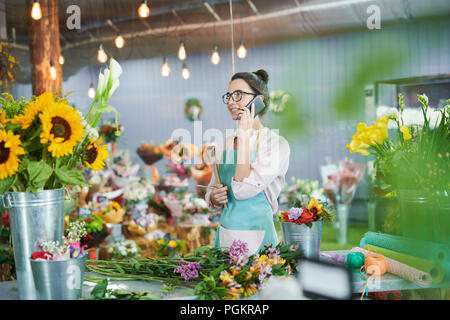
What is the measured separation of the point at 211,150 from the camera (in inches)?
71.7

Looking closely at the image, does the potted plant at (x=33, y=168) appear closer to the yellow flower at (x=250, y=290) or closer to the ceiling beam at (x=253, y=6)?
the yellow flower at (x=250, y=290)

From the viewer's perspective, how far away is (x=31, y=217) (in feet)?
3.64

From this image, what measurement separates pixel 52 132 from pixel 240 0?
228 inches

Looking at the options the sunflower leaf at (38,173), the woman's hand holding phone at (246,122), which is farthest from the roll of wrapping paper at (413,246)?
the sunflower leaf at (38,173)

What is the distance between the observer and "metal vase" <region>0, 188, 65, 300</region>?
110 cm

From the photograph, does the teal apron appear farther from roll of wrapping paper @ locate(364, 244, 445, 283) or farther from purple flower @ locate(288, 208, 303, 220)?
roll of wrapping paper @ locate(364, 244, 445, 283)

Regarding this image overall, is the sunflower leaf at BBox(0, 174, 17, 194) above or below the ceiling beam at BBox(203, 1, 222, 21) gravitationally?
below

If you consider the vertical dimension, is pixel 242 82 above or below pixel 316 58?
below

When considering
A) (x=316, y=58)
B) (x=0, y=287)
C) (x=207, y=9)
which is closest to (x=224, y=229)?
(x=0, y=287)

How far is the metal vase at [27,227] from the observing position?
3.62ft

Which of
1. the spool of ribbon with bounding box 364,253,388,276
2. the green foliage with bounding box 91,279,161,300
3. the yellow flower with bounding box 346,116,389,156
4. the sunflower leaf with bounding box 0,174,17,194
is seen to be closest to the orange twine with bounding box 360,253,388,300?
the spool of ribbon with bounding box 364,253,388,276

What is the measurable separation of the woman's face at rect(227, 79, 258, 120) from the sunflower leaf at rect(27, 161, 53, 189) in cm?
80
